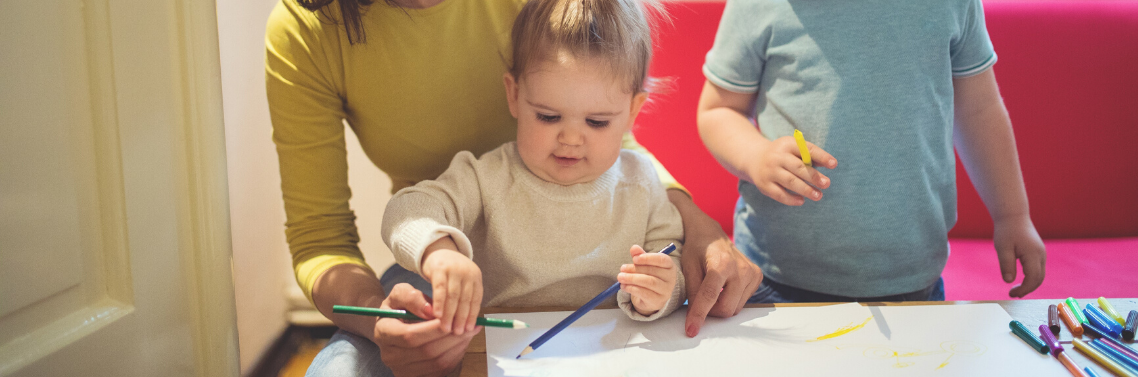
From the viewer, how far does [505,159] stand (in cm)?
77

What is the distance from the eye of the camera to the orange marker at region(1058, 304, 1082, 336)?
24.0 inches

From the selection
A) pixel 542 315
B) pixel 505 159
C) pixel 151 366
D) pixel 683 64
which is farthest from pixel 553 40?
pixel 683 64

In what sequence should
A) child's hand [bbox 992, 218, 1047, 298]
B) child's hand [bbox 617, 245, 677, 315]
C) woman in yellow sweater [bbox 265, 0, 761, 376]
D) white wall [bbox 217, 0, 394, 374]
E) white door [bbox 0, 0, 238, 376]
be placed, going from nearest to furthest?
white door [bbox 0, 0, 238, 376]
child's hand [bbox 617, 245, 677, 315]
woman in yellow sweater [bbox 265, 0, 761, 376]
child's hand [bbox 992, 218, 1047, 298]
white wall [bbox 217, 0, 394, 374]

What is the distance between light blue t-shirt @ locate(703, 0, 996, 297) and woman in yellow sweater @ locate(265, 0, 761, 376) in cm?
Answer: 20

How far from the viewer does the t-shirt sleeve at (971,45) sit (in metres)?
0.87

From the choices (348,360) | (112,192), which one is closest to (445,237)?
(348,360)

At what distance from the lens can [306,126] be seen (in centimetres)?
78

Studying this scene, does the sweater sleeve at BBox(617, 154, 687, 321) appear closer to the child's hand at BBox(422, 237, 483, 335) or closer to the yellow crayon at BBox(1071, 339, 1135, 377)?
the child's hand at BBox(422, 237, 483, 335)

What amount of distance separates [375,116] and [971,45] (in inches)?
29.9

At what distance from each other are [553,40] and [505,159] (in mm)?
146

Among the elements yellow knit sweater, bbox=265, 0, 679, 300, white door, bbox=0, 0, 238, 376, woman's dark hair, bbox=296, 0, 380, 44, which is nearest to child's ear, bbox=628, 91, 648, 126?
yellow knit sweater, bbox=265, 0, 679, 300

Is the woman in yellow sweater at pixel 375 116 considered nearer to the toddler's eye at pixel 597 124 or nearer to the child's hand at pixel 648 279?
the child's hand at pixel 648 279

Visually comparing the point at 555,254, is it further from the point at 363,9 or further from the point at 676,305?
the point at 363,9

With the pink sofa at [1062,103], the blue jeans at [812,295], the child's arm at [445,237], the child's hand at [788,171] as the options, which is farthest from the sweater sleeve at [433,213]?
the pink sofa at [1062,103]
